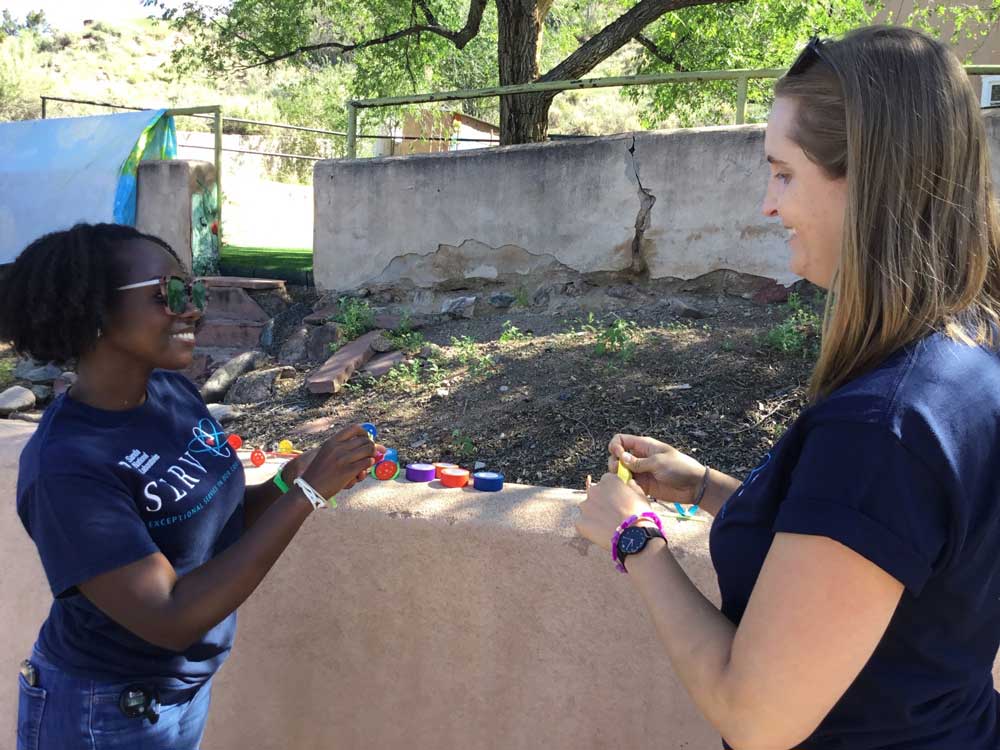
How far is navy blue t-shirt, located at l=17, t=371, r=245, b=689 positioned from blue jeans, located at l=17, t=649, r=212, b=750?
0.10 feet

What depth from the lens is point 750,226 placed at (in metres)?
6.59

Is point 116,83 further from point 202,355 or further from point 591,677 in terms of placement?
point 591,677

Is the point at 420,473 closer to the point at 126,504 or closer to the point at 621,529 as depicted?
the point at 126,504

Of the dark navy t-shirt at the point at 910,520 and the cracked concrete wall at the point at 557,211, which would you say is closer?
the dark navy t-shirt at the point at 910,520

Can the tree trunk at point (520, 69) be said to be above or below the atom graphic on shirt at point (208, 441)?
above

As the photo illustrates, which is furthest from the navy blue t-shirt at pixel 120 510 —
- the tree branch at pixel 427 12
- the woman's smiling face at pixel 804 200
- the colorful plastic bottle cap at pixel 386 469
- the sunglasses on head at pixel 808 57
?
the tree branch at pixel 427 12

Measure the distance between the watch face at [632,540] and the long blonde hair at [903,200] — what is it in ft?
1.18

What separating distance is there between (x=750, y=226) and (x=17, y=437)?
516cm

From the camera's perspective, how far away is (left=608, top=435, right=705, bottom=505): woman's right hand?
185cm

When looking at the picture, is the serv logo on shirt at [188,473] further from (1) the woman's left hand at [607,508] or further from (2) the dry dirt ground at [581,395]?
(2) the dry dirt ground at [581,395]

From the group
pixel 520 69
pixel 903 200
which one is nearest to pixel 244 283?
pixel 520 69

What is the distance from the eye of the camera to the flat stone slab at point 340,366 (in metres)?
6.20

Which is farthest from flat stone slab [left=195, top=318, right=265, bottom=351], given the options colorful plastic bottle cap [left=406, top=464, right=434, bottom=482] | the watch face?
the watch face

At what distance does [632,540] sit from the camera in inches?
55.6
